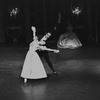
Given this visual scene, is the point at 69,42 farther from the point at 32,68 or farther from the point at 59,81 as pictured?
the point at 32,68

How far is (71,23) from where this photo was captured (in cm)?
1554

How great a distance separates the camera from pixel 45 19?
51.0ft

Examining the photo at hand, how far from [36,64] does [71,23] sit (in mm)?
8869

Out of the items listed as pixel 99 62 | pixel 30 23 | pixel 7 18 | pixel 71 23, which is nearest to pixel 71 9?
pixel 71 23

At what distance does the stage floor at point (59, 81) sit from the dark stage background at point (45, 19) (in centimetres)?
474

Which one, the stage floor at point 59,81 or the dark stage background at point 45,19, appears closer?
the stage floor at point 59,81

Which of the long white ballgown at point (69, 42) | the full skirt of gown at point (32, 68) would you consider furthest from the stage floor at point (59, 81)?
the long white ballgown at point (69, 42)

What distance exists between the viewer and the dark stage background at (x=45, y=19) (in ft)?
50.6

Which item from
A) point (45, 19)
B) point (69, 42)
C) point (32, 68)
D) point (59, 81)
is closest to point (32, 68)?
point (32, 68)

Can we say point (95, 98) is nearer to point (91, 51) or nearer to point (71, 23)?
point (91, 51)

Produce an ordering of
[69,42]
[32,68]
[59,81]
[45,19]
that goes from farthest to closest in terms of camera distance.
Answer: [45,19], [69,42], [59,81], [32,68]

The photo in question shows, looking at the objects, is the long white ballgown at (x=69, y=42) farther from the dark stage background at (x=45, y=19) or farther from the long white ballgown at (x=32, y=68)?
the long white ballgown at (x=32, y=68)

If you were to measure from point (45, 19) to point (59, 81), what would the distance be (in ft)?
28.8

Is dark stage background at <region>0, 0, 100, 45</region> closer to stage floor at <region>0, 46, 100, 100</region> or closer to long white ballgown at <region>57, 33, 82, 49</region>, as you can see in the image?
long white ballgown at <region>57, 33, 82, 49</region>
